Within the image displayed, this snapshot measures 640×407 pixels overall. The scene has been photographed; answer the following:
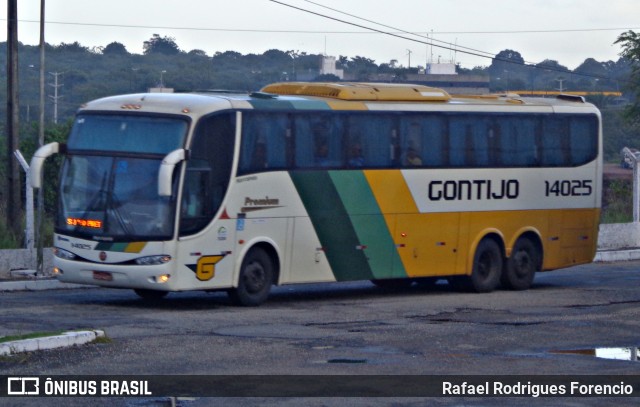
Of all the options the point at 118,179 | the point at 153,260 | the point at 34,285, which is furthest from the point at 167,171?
the point at 34,285

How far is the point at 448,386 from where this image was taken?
37.6 ft

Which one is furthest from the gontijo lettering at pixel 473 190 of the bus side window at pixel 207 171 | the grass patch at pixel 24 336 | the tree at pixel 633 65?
the tree at pixel 633 65

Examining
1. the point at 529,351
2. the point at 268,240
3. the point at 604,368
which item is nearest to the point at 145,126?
the point at 268,240

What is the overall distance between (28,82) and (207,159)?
92.9 m

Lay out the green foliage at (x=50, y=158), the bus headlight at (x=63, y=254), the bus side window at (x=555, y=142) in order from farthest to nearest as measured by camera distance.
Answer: the green foliage at (x=50, y=158), the bus side window at (x=555, y=142), the bus headlight at (x=63, y=254)

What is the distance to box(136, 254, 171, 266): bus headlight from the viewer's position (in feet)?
58.0

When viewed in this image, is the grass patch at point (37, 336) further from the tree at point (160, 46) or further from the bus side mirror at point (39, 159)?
the tree at point (160, 46)

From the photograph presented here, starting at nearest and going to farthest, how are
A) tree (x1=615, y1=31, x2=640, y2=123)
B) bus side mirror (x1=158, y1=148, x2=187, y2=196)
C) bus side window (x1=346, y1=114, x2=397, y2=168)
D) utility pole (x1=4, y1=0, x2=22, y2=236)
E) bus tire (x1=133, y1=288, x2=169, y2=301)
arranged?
bus side mirror (x1=158, y1=148, x2=187, y2=196), bus tire (x1=133, y1=288, x2=169, y2=301), bus side window (x1=346, y1=114, x2=397, y2=168), utility pole (x1=4, y1=0, x2=22, y2=236), tree (x1=615, y1=31, x2=640, y2=123)

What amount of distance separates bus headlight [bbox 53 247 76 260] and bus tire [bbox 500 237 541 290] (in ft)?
27.4

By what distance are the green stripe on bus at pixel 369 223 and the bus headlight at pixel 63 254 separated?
4.28 meters

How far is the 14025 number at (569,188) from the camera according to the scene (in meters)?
23.5

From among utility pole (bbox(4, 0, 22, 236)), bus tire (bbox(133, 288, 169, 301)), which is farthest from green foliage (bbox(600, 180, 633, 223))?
bus tire (bbox(133, 288, 169, 301))

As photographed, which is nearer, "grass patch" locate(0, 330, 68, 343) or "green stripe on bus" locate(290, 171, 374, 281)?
"grass patch" locate(0, 330, 68, 343)

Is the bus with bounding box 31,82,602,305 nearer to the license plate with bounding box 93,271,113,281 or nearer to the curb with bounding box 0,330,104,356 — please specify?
the license plate with bounding box 93,271,113,281
